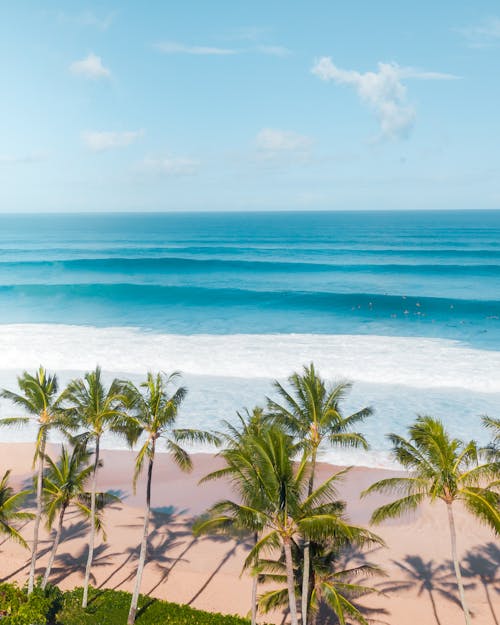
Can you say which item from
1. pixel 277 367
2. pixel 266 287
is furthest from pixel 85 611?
pixel 266 287

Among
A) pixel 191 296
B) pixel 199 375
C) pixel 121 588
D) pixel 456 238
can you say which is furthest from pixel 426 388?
pixel 456 238

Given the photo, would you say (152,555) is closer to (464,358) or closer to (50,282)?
(464,358)

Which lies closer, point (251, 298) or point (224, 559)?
point (224, 559)

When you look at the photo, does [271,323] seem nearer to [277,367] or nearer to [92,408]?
[277,367]

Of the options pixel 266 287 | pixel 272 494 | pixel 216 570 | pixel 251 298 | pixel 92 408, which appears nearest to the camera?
pixel 272 494

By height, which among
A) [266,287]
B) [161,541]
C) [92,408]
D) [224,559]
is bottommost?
[224,559]

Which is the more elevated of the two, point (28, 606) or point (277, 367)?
point (277, 367)

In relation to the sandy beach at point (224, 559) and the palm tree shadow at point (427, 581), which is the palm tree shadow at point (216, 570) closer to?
the sandy beach at point (224, 559)
